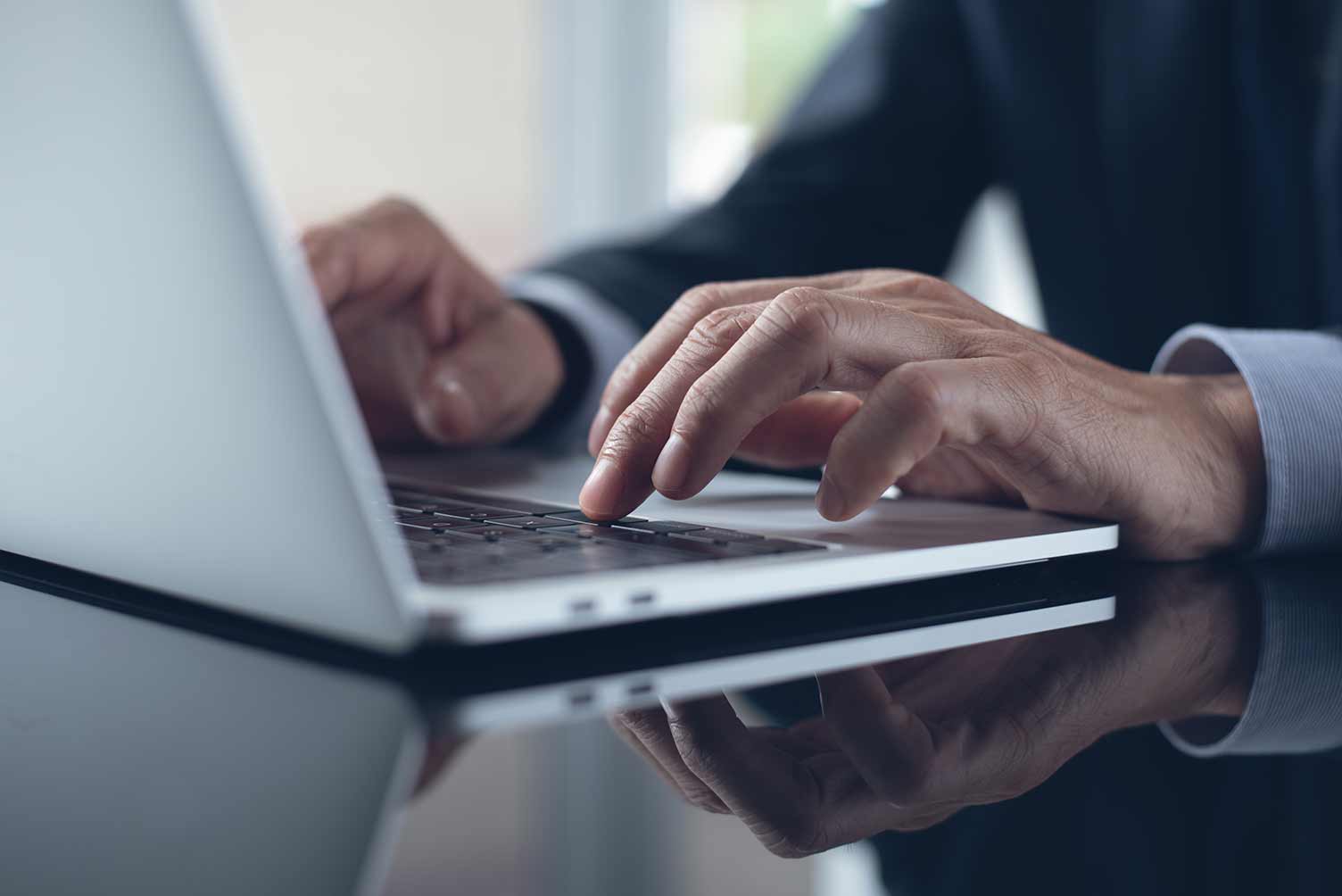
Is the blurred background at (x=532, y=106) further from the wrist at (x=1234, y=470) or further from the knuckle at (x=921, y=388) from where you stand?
the knuckle at (x=921, y=388)

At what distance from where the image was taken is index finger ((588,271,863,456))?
614 millimetres

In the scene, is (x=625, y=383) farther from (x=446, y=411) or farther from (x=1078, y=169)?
(x=1078, y=169)

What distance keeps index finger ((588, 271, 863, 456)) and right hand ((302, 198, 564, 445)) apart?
27cm

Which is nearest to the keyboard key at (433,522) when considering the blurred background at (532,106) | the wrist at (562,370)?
the wrist at (562,370)

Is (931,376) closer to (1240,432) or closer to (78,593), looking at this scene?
(1240,432)

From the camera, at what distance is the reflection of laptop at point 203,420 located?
31 centimetres

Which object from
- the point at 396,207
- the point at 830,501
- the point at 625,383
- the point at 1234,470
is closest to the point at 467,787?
the point at 830,501

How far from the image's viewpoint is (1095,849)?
10.9 inches

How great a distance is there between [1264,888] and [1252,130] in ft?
3.62

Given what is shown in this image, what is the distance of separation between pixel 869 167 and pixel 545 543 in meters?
1.07

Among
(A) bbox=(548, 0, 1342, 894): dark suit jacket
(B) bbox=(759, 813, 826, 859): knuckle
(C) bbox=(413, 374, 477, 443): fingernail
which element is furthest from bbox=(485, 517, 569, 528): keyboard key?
(A) bbox=(548, 0, 1342, 894): dark suit jacket

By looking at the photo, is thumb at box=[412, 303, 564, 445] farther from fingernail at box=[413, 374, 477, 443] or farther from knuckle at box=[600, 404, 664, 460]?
knuckle at box=[600, 404, 664, 460]

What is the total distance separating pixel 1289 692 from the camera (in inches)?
15.6

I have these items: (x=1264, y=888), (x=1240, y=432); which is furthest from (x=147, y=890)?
(x=1240, y=432)
